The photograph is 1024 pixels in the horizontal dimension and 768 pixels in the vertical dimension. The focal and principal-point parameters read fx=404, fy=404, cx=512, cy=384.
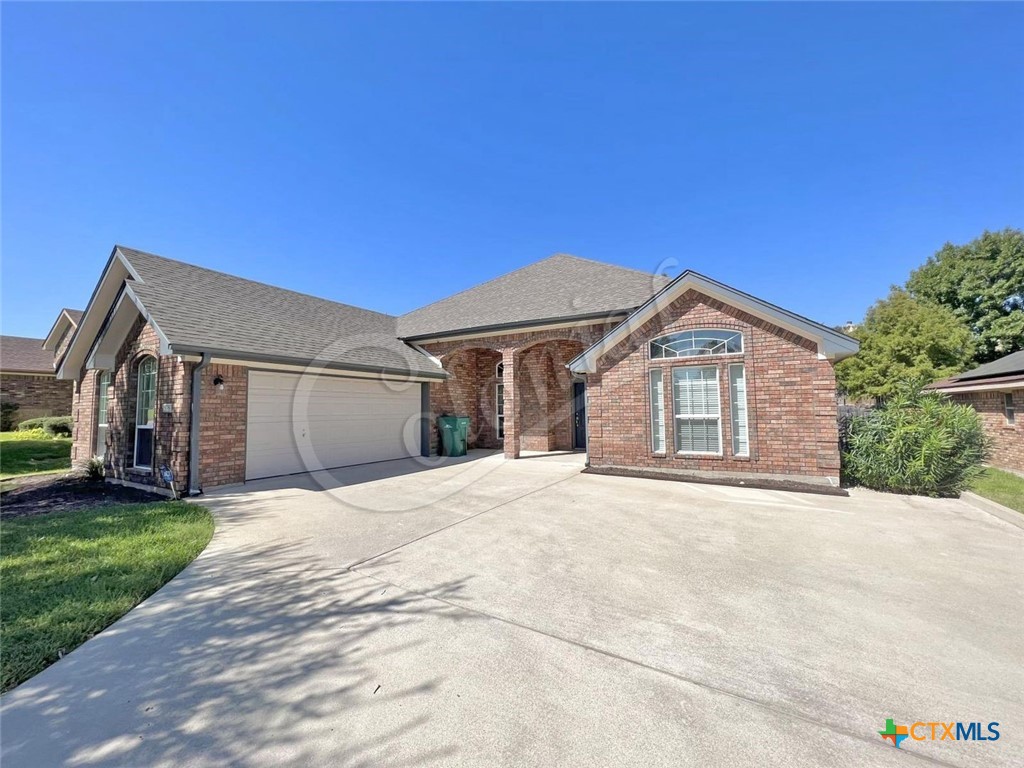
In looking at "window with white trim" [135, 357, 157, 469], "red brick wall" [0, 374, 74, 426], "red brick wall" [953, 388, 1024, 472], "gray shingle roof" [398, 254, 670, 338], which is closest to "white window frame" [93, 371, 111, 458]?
"window with white trim" [135, 357, 157, 469]

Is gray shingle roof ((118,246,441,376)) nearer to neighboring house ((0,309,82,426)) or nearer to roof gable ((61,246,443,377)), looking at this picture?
roof gable ((61,246,443,377))

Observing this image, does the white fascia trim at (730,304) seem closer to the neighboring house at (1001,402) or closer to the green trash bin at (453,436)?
the green trash bin at (453,436)

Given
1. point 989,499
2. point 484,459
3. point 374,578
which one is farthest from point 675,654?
point 484,459

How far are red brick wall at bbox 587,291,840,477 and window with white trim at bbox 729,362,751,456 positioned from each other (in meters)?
0.10

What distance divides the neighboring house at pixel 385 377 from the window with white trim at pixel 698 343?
3 cm

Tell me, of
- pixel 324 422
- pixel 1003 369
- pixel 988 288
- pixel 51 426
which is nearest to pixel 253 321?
pixel 324 422

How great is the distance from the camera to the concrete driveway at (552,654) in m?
2.07

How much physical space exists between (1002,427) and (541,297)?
14265mm

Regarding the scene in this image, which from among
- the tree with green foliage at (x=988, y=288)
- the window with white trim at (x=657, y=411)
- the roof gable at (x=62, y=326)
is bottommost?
the window with white trim at (x=657, y=411)

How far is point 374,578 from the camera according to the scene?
4.01m

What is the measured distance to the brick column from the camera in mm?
11781

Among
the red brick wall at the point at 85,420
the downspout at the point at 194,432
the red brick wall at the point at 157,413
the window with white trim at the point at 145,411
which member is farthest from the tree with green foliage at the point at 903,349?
the red brick wall at the point at 85,420

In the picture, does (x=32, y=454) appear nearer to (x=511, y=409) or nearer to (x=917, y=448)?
(x=511, y=409)

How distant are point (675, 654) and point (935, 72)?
1290 centimetres
